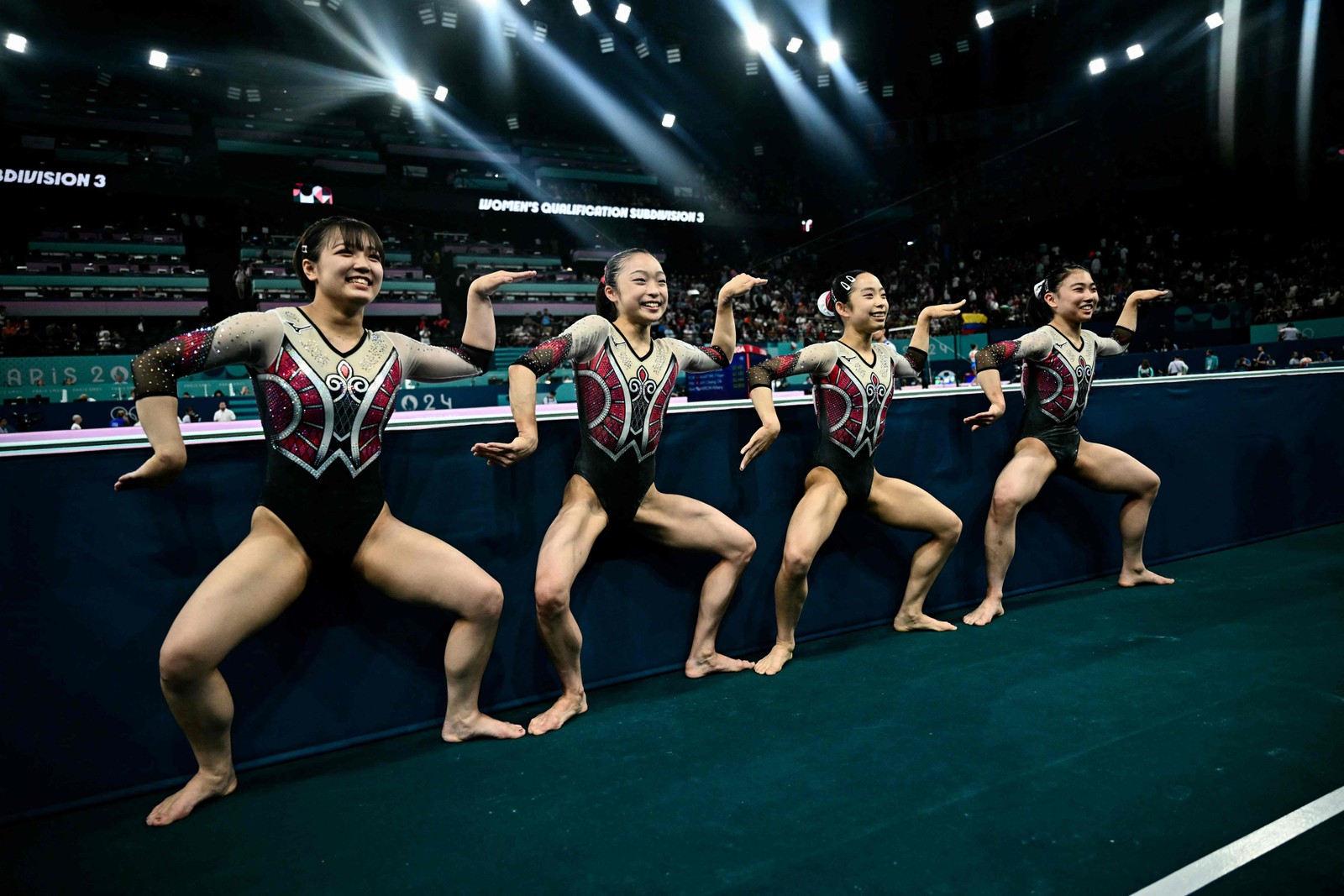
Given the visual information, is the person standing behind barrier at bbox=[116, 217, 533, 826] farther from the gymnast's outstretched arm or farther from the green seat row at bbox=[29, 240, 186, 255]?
the green seat row at bbox=[29, 240, 186, 255]

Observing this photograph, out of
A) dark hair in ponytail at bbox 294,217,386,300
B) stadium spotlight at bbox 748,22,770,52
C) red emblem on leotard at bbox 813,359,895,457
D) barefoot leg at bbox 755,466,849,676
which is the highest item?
stadium spotlight at bbox 748,22,770,52

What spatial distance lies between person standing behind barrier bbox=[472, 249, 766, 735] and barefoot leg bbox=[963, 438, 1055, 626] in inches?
65.0

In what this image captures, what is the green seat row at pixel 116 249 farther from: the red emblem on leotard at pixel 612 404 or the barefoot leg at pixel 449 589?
the barefoot leg at pixel 449 589

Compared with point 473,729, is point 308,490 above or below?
above

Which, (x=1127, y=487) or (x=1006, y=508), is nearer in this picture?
(x=1006, y=508)

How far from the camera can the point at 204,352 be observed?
2.51m

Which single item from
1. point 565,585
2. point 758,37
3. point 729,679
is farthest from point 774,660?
point 758,37

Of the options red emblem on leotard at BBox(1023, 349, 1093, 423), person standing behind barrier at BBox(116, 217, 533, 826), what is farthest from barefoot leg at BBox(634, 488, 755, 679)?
red emblem on leotard at BBox(1023, 349, 1093, 423)

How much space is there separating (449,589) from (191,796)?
3.34ft

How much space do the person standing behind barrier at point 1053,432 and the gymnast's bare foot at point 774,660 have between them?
1.14 meters

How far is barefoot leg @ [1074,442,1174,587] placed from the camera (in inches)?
184

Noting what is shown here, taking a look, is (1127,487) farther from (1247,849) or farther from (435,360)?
(435,360)

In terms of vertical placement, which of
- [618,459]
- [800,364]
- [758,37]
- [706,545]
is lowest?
[706,545]

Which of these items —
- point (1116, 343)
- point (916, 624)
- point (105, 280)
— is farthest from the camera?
point (105, 280)
